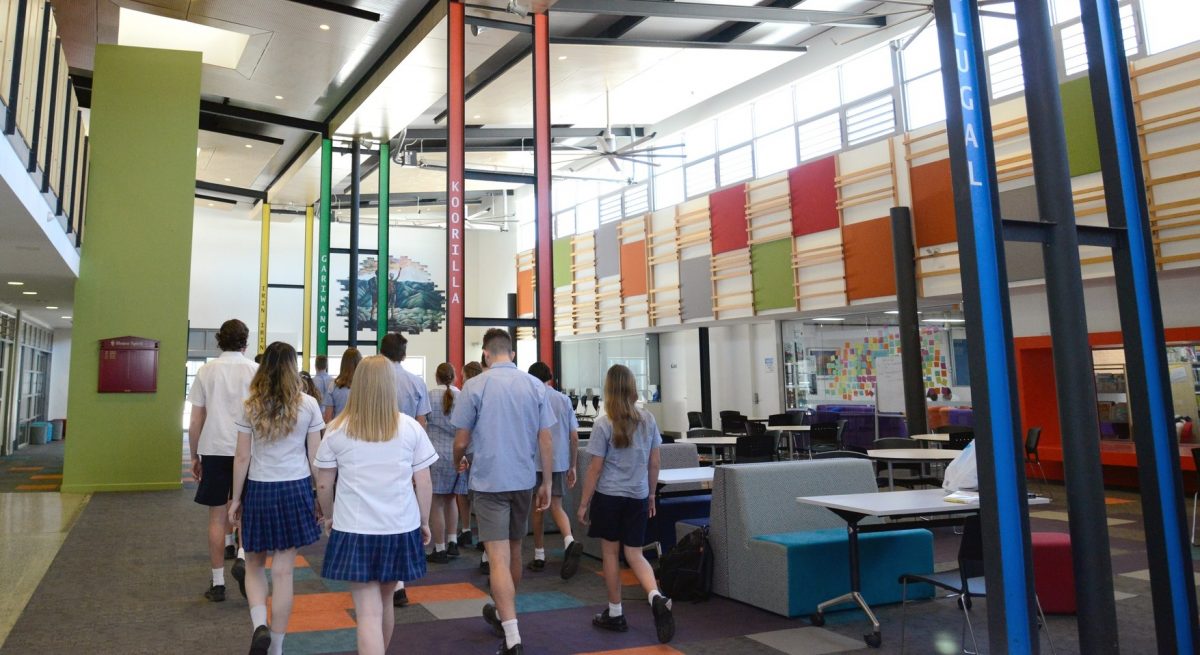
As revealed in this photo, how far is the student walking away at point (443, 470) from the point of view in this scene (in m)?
5.52

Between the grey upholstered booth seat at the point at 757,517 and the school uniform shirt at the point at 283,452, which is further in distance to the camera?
the grey upholstered booth seat at the point at 757,517

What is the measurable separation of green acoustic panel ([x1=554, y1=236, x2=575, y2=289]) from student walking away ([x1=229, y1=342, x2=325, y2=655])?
1469 centimetres

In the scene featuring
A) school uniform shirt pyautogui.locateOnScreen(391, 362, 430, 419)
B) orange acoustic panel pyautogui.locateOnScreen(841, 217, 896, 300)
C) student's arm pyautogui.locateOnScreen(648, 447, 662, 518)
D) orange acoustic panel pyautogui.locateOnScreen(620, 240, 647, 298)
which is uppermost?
orange acoustic panel pyautogui.locateOnScreen(620, 240, 647, 298)

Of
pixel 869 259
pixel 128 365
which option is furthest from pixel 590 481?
pixel 869 259

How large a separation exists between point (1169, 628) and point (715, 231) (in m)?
11.5

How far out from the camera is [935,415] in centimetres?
1166

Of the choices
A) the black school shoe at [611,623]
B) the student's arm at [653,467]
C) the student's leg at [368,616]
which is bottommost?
the black school shoe at [611,623]

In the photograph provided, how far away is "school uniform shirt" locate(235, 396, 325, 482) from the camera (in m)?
3.48

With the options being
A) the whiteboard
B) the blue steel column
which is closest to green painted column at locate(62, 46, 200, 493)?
the blue steel column

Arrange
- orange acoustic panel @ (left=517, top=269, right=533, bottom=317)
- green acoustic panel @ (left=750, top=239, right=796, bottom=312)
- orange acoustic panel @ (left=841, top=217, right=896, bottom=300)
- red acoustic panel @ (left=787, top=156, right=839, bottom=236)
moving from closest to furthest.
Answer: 1. orange acoustic panel @ (left=841, top=217, right=896, bottom=300)
2. red acoustic panel @ (left=787, top=156, right=839, bottom=236)
3. green acoustic panel @ (left=750, top=239, right=796, bottom=312)
4. orange acoustic panel @ (left=517, top=269, right=533, bottom=317)

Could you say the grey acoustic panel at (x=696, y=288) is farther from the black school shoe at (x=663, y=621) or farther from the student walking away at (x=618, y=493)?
the black school shoe at (x=663, y=621)

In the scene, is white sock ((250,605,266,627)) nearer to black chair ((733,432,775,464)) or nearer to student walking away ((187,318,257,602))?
student walking away ((187,318,257,602))

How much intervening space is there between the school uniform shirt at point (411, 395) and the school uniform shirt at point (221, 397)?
0.92m

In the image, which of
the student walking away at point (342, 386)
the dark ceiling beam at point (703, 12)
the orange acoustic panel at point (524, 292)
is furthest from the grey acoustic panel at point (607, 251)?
the student walking away at point (342, 386)
